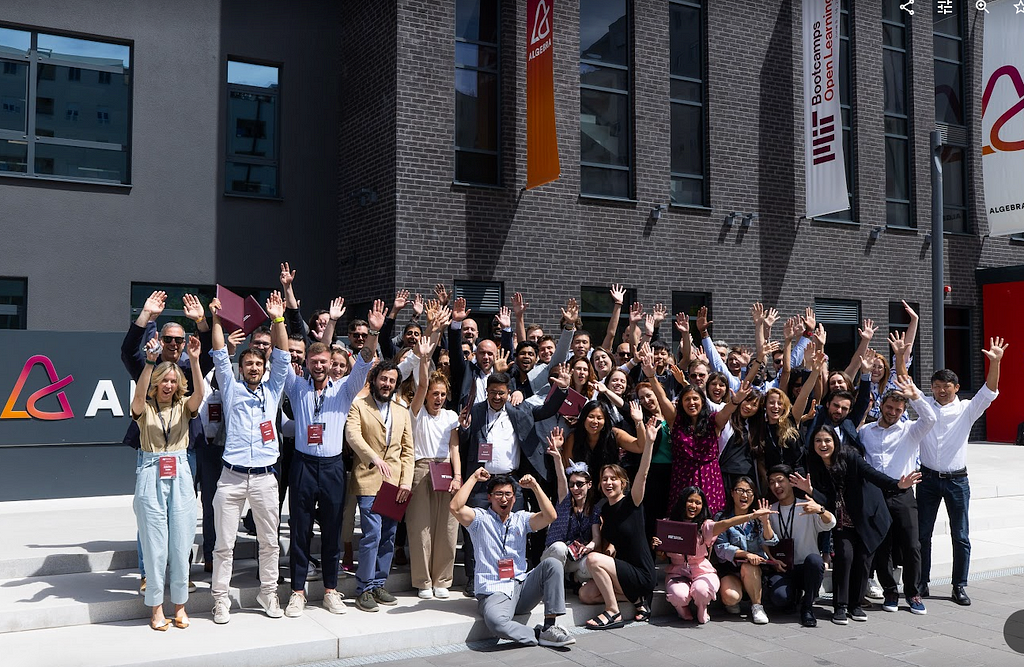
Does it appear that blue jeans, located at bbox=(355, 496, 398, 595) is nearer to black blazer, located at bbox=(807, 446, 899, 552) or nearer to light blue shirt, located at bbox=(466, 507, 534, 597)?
light blue shirt, located at bbox=(466, 507, 534, 597)

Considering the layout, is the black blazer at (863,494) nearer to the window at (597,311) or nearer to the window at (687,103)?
the window at (597,311)

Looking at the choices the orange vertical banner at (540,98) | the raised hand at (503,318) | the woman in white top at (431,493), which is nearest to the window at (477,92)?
the orange vertical banner at (540,98)

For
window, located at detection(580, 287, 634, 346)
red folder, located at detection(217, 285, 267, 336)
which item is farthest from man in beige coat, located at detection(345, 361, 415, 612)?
window, located at detection(580, 287, 634, 346)

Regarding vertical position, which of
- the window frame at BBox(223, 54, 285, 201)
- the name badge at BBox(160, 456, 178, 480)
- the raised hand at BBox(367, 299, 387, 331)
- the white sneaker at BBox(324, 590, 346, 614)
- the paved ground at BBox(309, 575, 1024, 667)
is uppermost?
the window frame at BBox(223, 54, 285, 201)

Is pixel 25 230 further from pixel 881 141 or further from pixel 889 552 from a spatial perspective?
pixel 881 141

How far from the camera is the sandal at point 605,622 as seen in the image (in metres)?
6.79

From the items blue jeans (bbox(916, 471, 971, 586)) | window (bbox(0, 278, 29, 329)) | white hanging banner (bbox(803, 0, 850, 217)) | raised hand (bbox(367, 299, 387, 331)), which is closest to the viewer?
raised hand (bbox(367, 299, 387, 331))

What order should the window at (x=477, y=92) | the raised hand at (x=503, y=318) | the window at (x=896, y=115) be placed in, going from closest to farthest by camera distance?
1. the raised hand at (x=503, y=318)
2. the window at (x=477, y=92)
3. the window at (x=896, y=115)

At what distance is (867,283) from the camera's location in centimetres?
1695

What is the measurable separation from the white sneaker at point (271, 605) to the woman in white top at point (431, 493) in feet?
3.79

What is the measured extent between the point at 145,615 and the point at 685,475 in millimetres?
4272

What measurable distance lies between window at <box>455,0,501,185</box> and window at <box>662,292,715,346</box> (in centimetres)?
372

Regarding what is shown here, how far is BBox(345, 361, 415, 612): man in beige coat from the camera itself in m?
6.86

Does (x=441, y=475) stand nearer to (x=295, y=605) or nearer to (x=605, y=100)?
(x=295, y=605)
